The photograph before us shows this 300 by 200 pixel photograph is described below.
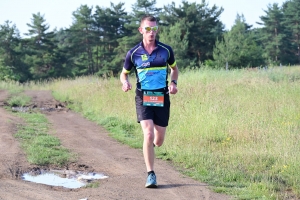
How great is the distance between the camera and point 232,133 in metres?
8.93

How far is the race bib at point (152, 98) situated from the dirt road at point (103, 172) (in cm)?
109

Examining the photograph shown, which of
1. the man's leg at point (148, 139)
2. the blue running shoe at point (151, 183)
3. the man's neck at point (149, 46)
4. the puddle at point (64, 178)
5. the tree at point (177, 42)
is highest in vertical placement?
the tree at point (177, 42)

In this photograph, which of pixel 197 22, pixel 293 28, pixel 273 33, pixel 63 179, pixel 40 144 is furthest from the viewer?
pixel 273 33

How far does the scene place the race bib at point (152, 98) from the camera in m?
5.92

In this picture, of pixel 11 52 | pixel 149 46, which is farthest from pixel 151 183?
pixel 11 52

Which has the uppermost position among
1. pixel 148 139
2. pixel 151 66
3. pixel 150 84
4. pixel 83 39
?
pixel 83 39

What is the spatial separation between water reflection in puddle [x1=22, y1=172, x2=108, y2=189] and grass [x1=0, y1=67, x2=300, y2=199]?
1.52 meters

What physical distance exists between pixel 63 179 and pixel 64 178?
6 centimetres

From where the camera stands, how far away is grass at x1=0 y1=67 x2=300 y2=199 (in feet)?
20.9

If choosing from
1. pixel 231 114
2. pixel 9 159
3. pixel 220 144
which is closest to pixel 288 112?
pixel 231 114

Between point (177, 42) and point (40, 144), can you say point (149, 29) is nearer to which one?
point (40, 144)

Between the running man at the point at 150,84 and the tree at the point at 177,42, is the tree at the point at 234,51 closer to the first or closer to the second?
the tree at the point at 177,42

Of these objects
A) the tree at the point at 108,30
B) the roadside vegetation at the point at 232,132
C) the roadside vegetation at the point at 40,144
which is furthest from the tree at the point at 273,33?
the roadside vegetation at the point at 40,144

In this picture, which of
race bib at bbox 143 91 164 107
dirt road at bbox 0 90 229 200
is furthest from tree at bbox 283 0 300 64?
race bib at bbox 143 91 164 107
